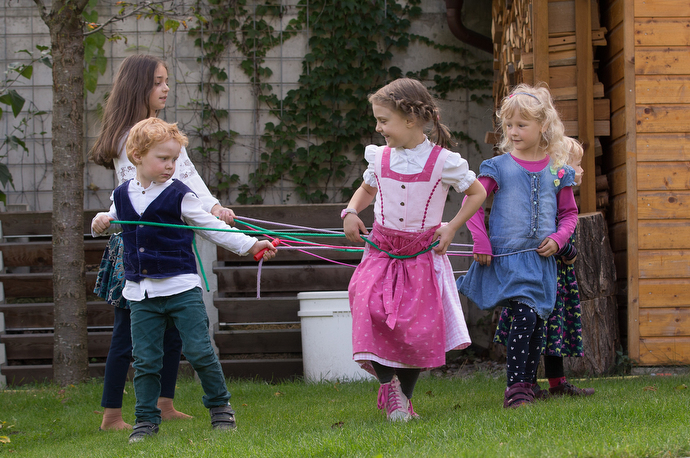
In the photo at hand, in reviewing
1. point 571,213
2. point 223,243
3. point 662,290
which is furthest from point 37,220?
point 662,290

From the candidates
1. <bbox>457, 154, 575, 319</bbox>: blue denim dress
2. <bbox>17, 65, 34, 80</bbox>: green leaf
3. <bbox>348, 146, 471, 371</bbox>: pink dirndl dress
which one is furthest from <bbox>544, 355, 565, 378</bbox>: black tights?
<bbox>17, 65, 34, 80</bbox>: green leaf

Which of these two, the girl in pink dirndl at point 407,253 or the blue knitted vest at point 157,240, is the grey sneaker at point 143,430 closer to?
the blue knitted vest at point 157,240

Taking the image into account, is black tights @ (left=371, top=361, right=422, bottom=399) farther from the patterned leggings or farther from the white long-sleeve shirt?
the white long-sleeve shirt

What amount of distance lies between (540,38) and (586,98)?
19.2 inches

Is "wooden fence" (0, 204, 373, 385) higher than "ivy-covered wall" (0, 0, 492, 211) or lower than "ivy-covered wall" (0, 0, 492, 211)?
lower

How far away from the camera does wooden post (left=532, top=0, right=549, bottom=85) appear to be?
438 centimetres

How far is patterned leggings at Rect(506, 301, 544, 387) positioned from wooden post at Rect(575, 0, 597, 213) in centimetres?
163

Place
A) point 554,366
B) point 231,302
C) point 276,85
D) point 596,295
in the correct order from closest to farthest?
1. point 554,366
2. point 596,295
3. point 231,302
4. point 276,85

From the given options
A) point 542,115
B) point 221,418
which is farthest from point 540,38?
point 221,418

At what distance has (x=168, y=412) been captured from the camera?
131 inches

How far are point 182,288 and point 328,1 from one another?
440 cm

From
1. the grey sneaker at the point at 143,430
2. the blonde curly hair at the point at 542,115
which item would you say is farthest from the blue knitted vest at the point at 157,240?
the blonde curly hair at the point at 542,115

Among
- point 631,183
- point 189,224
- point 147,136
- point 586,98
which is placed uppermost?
point 586,98

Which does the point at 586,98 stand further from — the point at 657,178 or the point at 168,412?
the point at 168,412
